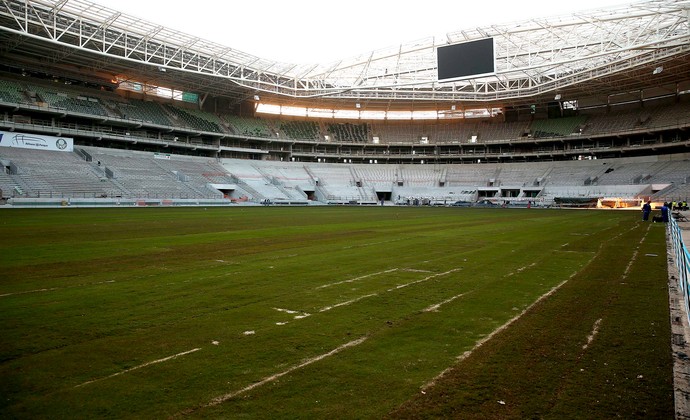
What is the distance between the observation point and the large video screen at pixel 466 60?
45.7 m

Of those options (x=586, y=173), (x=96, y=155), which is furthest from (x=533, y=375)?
(x=586, y=173)

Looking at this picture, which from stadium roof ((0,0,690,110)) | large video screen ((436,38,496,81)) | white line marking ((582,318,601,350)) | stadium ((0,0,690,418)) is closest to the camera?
stadium ((0,0,690,418))

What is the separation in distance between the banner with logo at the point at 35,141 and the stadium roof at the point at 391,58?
10548 mm

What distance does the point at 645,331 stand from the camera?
19.7 feet

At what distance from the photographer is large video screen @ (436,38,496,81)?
45688mm

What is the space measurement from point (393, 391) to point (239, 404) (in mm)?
1443

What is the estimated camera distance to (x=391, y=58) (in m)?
58.9

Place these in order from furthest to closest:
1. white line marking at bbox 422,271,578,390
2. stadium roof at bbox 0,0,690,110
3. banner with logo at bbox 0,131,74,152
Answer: banner with logo at bbox 0,131,74,152 → stadium roof at bbox 0,0,690,110 → white line marking at bbox 422,271,578,390

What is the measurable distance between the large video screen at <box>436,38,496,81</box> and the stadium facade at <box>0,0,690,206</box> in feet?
1.46

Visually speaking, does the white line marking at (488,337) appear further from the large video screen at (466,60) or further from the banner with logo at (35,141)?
the banner with logo at (35,141)

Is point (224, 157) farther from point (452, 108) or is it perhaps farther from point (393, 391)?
point (393, 391)

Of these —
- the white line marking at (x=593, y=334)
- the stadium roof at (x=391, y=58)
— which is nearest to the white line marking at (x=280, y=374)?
the white line marking at (x=593, y=334)

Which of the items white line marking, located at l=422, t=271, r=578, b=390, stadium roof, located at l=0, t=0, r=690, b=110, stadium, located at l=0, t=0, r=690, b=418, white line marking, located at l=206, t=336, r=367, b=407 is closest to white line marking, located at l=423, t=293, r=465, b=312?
stadium, located at l=0, t=0, r=690, b=418

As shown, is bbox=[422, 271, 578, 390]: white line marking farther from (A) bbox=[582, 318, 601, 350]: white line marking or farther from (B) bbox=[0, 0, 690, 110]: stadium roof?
(B) bbox=[0, 0, 690, 110]: stadium roof
